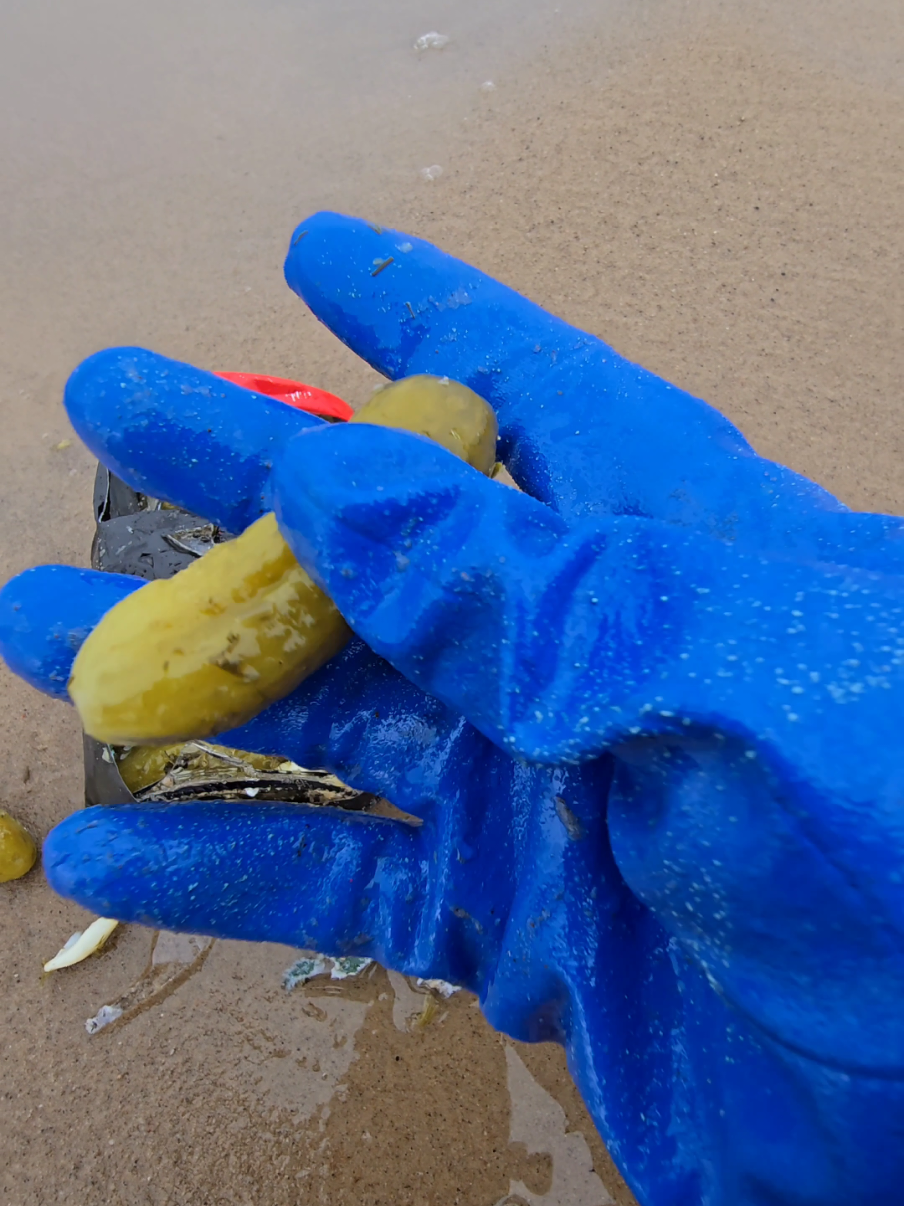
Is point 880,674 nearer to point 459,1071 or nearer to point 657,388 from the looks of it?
point 657,388

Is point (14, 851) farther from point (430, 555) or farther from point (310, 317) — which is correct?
point (310, 317)

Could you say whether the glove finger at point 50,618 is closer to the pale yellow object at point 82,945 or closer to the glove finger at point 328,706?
the glove finger at point 328,706

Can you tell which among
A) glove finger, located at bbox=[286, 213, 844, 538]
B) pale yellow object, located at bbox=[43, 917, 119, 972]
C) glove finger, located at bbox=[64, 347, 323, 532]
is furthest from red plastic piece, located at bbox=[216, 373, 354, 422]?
pale yellow object, located at bbox=[43, 917, 119, 972]

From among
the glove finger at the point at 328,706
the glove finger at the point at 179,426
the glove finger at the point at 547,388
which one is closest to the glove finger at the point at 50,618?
the glove finger at the point at 328,706

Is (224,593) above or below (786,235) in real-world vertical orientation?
below

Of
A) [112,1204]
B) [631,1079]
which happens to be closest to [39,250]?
[112,1204]

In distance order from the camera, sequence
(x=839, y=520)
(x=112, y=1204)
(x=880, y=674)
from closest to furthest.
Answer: (x=880, y=674), (x=839, y=520), (x=112, y=1204)
